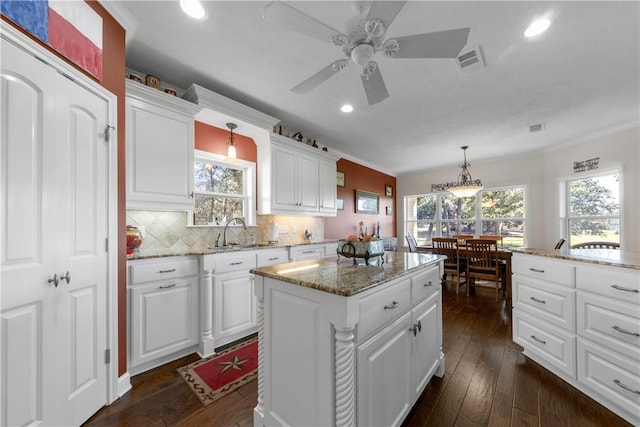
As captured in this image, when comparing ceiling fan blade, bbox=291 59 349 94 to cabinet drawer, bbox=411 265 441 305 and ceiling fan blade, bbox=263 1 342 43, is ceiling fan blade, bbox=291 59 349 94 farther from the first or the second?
cabinet drawer, bbox=411 265 441 305

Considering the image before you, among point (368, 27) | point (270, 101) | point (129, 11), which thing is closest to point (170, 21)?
point (129, 11)

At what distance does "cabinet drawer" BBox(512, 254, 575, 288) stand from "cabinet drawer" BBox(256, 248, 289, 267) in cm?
231

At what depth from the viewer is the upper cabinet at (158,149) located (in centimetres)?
201

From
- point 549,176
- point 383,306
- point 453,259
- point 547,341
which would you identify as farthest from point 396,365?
point 549,176

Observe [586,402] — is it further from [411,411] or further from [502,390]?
[411,411]

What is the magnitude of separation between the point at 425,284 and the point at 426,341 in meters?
0.38

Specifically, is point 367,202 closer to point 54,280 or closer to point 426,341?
point 426,341

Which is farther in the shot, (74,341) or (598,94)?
(598,94)

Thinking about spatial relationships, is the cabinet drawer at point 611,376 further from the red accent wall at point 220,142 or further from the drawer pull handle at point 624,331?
the red accent wall at point 220,142

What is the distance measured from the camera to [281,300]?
4.19 ft

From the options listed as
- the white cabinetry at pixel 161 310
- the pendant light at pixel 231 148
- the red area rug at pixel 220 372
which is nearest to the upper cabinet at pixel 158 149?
the pendant light at pixel 231 148

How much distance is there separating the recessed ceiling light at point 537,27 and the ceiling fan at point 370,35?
2.79 ft

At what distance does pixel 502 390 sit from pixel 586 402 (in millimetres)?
475

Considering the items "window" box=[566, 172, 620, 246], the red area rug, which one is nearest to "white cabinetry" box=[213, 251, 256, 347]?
the red area rug
